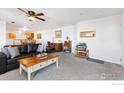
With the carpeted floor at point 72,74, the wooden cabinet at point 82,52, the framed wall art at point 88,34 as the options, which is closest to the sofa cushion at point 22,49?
the carpeted floor at point 72,74

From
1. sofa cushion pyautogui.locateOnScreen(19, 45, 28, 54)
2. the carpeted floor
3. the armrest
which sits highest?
sofa cushion pyautogui.locateOnScreen(19, 45, 28, 54)

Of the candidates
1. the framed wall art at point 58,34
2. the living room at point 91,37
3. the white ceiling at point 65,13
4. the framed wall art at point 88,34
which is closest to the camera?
the living room at point 91,37

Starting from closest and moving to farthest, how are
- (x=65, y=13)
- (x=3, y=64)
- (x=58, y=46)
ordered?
(x=3, y=64), (x=65, y=13), (x=58, y=46)

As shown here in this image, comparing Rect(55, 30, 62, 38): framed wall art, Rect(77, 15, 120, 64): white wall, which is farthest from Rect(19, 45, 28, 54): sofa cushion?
Rect(55, 30, 62, 38): framed wall art

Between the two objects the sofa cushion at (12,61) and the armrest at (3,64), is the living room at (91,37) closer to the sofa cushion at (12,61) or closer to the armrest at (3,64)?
the armrest at (3,64)

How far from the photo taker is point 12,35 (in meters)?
9.41

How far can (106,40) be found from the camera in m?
4.21

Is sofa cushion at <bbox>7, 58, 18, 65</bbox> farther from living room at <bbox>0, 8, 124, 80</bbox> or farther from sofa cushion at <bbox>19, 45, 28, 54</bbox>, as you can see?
sofa cushion at <bbox>19, 45, 28, 54</bbox>

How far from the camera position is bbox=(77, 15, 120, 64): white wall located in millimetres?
3854

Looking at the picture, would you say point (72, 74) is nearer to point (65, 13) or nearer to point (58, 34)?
point (65, 13)

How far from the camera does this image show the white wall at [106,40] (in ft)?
12.6

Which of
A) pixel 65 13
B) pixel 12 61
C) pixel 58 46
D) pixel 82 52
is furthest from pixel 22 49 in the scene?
pixel 58 46
